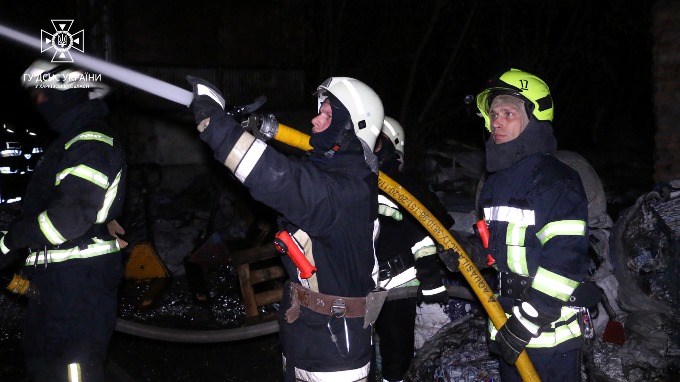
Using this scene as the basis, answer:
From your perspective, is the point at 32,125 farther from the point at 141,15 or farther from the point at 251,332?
the point at 251,332

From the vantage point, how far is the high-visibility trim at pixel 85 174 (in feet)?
10.7

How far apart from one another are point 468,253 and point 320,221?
146 centimetres

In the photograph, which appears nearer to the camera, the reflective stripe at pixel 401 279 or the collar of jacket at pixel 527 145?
the collar of jacket at pixel 527 145

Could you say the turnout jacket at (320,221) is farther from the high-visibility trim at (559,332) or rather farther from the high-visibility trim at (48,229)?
the high-visibility trim at (48,229)

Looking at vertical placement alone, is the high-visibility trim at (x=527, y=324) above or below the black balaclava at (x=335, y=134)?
below

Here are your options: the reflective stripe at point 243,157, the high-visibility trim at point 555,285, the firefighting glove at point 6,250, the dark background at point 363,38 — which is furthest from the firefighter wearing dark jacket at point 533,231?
the dark background at point 363,38

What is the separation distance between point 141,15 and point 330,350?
8.58 m

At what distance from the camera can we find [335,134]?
2.82m

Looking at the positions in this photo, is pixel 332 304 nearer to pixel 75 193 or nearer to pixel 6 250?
pixel 75 193

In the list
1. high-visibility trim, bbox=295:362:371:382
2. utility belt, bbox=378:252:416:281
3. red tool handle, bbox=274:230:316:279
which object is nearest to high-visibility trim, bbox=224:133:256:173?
red tool handle, bbox=274:230:316:279

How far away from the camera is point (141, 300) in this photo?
693 centimetres

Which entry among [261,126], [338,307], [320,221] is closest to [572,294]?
[338,307]

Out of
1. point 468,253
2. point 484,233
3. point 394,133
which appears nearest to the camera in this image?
point 484,233

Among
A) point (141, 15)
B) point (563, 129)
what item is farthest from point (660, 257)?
point (563, 129)
